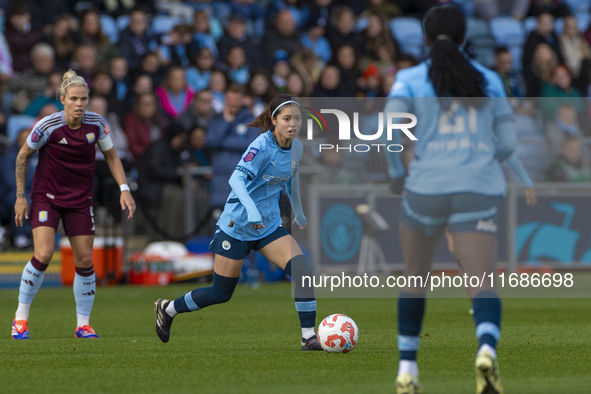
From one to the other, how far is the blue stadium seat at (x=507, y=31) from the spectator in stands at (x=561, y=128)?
4472 mm

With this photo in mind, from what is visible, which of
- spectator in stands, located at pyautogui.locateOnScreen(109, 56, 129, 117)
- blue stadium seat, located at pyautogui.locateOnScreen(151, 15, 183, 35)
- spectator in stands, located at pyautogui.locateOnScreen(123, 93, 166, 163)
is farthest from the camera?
blue stadium seat, located at pyautogui.locateOnScreen(151, 15, 183, 35)

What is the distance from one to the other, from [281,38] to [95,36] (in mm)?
3547

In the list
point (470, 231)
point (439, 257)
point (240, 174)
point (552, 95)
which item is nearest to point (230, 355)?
point (240, 174)

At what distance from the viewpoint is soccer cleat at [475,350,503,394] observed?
5.72 metres

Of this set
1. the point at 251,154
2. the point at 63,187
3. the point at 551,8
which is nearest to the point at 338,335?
the point at 251,154

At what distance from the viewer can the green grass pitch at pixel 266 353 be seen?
6773 mm

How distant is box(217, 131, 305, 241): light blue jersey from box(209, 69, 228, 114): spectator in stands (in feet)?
32.3

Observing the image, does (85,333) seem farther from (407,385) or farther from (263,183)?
(407,385)

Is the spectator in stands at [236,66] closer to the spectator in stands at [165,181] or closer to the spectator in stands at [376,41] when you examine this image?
the spectator in stands at [165,181]

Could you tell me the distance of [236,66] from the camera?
63.6ft

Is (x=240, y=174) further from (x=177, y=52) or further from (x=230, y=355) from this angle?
(x=177, y=52)

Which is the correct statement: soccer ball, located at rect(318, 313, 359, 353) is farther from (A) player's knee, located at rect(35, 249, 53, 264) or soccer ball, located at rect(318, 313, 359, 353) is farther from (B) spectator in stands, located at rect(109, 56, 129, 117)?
(B) spectator in stands, located at rect(109, 56, 129, 117)

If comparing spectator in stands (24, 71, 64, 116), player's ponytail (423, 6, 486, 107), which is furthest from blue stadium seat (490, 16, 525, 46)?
player's ponytail (423, 6, 486, 107)

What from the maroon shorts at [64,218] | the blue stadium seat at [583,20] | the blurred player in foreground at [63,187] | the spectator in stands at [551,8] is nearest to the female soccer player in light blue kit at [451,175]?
the blurred player in foreground at [63,187]
